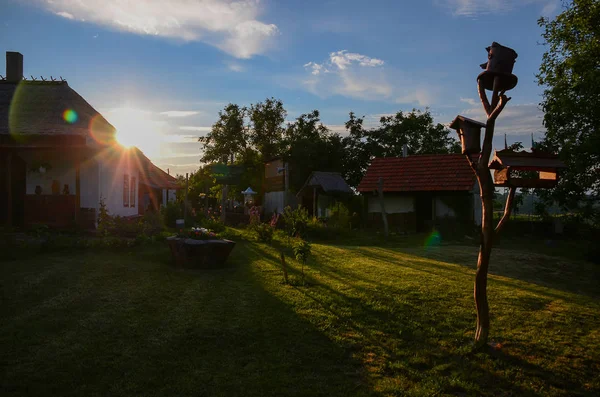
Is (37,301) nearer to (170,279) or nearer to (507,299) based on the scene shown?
(170,279)

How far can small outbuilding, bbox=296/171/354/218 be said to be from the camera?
28531 mm

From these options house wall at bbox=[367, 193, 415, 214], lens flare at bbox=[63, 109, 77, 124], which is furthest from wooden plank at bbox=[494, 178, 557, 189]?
house wall at bbox=[367, 193, 415, 214]

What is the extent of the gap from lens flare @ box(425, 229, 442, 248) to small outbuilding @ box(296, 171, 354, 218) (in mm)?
8518

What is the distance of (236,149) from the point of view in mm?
44438

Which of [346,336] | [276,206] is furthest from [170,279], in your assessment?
[276,206]

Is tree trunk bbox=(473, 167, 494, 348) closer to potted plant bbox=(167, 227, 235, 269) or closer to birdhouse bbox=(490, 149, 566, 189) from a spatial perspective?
birdhouse bbox=(490, 149, 566, 189)

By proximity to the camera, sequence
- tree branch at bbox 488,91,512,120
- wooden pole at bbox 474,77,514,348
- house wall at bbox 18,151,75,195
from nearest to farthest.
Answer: tree branch at bbox 488,91,512,120 < wooden pole at bbox 474,77,514,348 < house wall at bbox 18,151,75,195

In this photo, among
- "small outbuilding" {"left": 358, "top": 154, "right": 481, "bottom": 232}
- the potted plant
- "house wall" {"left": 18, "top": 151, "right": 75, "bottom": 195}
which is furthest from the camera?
"small outbuilding" {"left": 358, "top": 154, "right": 481, "bottom": 232}

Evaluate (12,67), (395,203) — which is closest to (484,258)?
(395,203)

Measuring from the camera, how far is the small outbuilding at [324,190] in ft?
93.6

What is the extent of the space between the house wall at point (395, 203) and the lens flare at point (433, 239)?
3.43 metres

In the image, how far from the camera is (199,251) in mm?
10039

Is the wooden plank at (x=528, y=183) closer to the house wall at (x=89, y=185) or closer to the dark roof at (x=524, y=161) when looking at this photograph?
the dark roof at (x=524, y=161)

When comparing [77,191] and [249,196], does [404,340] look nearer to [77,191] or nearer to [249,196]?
[77,191]
